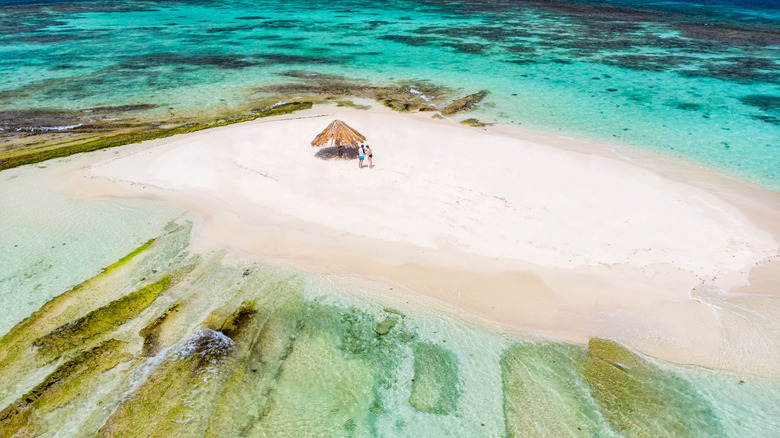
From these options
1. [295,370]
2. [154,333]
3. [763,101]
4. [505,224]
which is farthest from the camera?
[763,101]

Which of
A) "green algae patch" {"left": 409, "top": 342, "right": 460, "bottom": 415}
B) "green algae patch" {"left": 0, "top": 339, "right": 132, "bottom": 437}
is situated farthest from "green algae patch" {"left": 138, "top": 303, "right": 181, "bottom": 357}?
"green algae patch" {"left": 409, "top": 342, "right": 460, "bottom": 415}

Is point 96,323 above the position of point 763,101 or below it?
below

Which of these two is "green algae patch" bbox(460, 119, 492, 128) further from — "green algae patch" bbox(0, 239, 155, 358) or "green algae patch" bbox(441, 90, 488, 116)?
"green algae patch" bbox(0, 239, 155, 358)

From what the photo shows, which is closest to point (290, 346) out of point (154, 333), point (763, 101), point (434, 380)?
point (154, 333)

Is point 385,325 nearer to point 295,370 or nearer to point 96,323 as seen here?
point 295,370

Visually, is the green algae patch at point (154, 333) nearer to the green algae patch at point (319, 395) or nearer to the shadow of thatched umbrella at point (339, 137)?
the green algae patch at point (319, 395)
